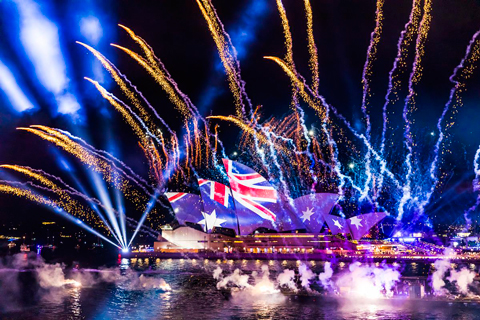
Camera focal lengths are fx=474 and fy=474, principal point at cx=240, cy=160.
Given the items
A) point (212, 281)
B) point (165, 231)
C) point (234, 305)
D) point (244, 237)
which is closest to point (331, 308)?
point (234, 305)

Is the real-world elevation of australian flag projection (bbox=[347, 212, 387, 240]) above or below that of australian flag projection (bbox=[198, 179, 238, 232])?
below

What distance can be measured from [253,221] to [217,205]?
6.64 meters

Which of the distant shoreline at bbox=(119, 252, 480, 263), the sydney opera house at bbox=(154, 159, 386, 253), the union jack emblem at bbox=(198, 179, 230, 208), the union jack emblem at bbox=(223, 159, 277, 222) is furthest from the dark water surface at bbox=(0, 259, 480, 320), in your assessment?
the union jack emblem at bbox=(198, 179, 230, 208)

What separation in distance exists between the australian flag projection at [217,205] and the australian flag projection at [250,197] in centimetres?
172

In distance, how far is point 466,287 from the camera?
105 ft

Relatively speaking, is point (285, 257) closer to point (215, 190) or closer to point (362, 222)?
point (362, 222)

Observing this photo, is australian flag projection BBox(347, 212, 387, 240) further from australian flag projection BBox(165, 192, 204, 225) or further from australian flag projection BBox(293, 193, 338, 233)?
australian flag projection BBox(165, 192, 204, 225)

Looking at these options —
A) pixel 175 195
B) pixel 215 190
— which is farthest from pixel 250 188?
pixel 175 195

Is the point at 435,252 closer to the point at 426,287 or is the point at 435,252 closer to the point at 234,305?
the point at 426,287

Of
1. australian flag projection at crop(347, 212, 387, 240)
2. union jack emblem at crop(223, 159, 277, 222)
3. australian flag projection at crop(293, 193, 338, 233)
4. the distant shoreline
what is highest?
A: union jack emblem at crop(223, 159, 277, 222)

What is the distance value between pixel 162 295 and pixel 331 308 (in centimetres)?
1155

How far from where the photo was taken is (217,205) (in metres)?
77.8

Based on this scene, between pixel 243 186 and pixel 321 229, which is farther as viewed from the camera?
pixel 321 229

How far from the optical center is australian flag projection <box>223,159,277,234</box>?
71.6 m
